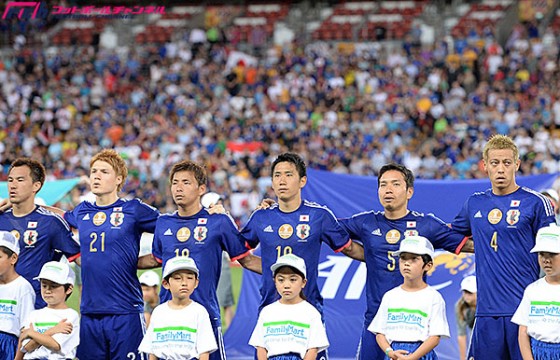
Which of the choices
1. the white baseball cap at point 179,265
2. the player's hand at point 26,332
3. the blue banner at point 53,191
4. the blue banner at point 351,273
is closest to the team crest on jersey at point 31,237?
the player's hand at point 26,332

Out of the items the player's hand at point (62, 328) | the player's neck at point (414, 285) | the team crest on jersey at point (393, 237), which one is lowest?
the player's hand at point (62, 328)

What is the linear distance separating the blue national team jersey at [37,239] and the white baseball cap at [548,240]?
381 cm

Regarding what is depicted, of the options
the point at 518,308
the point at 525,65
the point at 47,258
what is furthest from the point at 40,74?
the point at 518,308

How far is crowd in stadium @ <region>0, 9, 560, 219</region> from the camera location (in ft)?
73.7

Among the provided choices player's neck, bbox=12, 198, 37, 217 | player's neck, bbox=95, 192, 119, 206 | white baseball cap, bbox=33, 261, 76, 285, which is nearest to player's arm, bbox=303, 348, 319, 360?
white baseball cap, bbox=33, 261, 76, 285

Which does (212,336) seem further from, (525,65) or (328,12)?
(328,12)

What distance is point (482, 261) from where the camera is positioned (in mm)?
8062

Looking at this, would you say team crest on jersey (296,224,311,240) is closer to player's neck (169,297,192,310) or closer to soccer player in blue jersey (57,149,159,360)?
player's neck (169,297,192,310)

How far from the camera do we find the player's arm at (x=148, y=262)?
335 inches

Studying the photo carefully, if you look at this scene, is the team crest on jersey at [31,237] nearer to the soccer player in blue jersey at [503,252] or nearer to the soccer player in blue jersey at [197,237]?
the soccer player in blue jersey at [197,237]

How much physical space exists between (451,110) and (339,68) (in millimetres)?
4219

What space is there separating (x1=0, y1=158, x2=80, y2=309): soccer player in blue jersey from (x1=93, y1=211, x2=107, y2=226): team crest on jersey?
32cm

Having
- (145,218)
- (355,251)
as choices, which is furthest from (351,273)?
(145,218)

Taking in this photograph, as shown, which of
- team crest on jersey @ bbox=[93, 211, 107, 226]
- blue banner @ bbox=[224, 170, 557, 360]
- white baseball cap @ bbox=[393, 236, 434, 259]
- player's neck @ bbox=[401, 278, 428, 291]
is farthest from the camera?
blue banner @ bbox=[224, 170, 557, 360]
